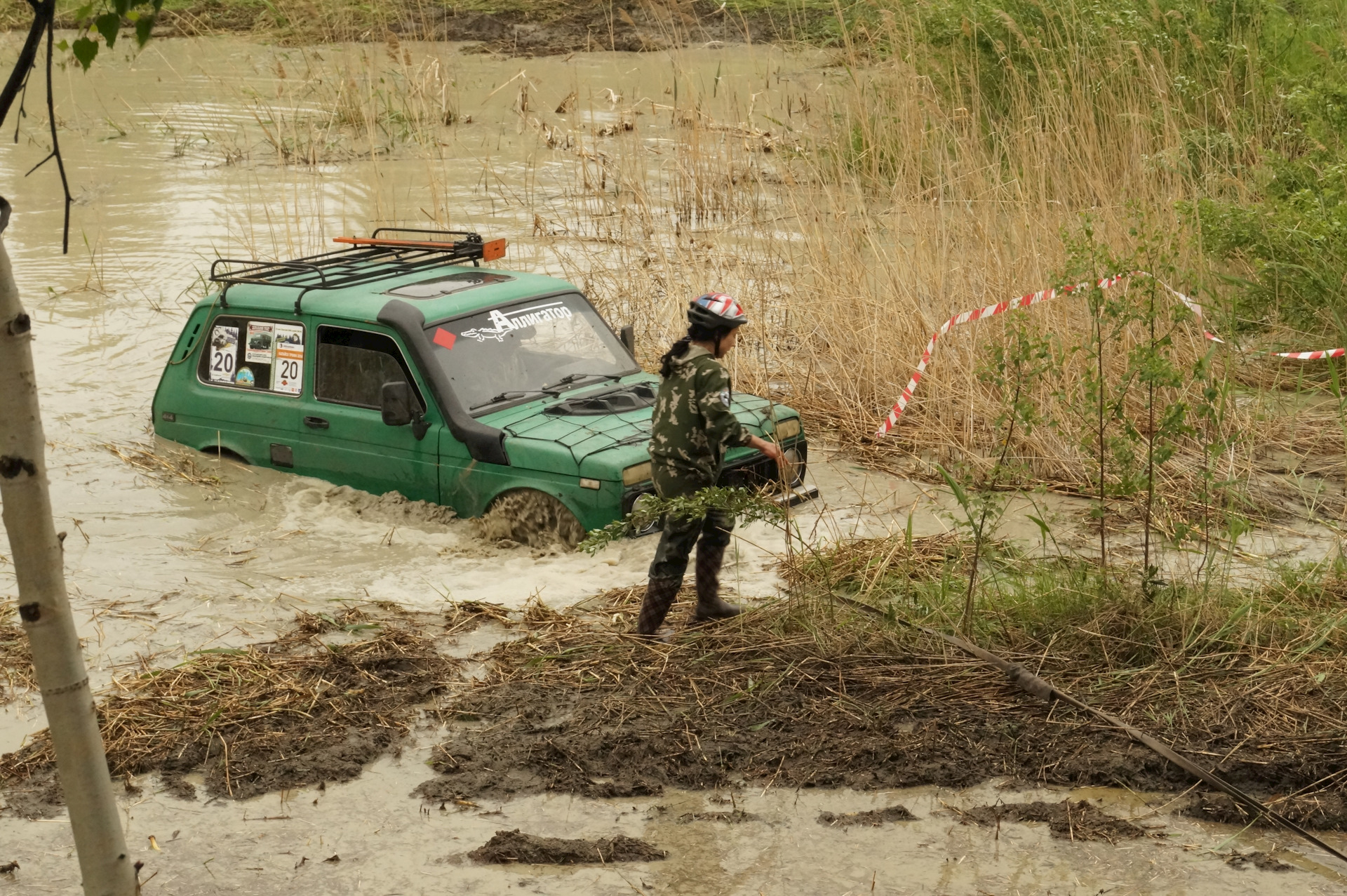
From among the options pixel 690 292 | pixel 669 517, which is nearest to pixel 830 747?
pixel 669 517

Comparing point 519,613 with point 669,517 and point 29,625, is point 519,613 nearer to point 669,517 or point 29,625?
point 669,517

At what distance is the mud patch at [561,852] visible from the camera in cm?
407

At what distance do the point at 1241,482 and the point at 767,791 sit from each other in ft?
12.7

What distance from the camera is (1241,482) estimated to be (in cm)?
720

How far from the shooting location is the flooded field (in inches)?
157

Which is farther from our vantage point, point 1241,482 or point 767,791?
point 1241,482

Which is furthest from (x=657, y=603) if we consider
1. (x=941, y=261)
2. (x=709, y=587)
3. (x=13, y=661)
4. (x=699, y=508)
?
(x=941, y=261)

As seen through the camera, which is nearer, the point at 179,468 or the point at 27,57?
the point at 27,57

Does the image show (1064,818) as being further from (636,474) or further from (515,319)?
(515,319)

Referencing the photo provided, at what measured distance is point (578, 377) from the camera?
7625 mm

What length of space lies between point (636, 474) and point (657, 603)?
3.55 feet

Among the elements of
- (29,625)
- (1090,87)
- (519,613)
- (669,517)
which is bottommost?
(519,613)

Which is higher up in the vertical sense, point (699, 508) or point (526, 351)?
point (526, 351)

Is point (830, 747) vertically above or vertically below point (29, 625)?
below
